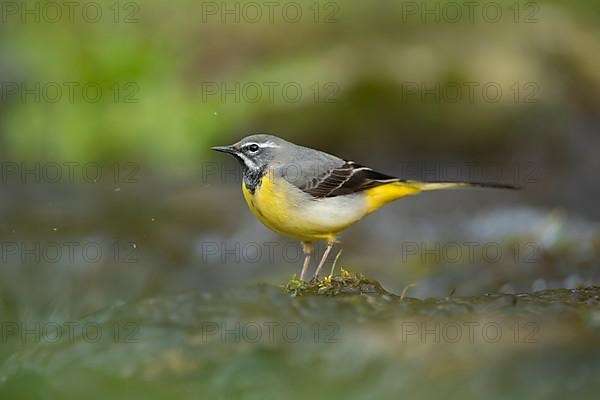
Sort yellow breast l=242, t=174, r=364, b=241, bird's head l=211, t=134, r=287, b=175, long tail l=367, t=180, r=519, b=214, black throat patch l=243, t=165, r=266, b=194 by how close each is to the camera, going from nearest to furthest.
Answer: yellow breast l=242, t=174, r=364, b=241 → black throat patch l=243, t=165, r=266, b=194 → bird's head l=211, t=134, r=287, b=175 → long tail l=367, t=180, r=519, b=214

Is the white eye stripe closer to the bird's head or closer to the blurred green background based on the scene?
the bird's head

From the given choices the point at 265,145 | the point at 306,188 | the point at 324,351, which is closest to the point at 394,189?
the point at 306,188

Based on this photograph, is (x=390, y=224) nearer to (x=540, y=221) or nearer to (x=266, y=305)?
(x=540, y=221)

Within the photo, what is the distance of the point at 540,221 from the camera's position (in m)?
10.2

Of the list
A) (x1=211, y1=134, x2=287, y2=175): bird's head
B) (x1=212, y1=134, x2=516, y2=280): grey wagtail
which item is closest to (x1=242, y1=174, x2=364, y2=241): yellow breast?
(x1=212, y1=134, x2=516, y2=280): grey wagtail

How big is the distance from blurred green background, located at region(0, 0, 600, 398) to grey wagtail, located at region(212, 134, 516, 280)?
6.35 ft

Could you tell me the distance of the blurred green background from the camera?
9961 mm

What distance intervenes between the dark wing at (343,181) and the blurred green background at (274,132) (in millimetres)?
1981

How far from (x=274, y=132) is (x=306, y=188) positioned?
19.4ft

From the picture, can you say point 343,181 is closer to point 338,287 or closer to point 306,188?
point 306,188

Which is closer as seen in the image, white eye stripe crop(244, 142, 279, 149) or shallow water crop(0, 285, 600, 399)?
shallow water crop(0, 285, 600, 399)

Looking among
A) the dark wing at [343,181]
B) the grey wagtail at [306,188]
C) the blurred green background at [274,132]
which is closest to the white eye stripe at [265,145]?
the grey wagtail at [306,188]

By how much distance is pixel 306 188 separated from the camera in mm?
7316

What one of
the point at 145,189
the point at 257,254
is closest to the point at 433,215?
the point at 257,254
